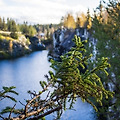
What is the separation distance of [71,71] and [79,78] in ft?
0.83

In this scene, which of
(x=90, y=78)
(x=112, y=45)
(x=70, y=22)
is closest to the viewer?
(x=90, y=78)

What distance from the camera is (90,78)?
3689mm

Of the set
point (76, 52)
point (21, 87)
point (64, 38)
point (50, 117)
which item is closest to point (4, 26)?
point (64, 38)

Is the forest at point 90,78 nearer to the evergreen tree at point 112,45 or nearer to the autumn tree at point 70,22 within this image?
the evergreen tree at point 112,45

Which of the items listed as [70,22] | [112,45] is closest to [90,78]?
[112,45]

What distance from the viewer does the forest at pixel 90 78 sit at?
334cm

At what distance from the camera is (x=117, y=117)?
14.2 metres

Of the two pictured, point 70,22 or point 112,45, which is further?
point 70,22

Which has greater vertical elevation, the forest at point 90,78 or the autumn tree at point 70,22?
the autumn tree at point 70,22

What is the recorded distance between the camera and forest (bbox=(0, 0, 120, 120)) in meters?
3.34

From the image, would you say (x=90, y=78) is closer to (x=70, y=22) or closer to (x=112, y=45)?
(x=112, y=45)

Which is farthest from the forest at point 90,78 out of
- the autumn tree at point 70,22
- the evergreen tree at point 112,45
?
the autumn tree at point 70,22

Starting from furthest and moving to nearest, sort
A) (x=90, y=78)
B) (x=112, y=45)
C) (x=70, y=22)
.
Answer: (x=70, y=22) < (x=112, y=45) < (x=90, y=78)

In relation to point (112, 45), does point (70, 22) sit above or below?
above
